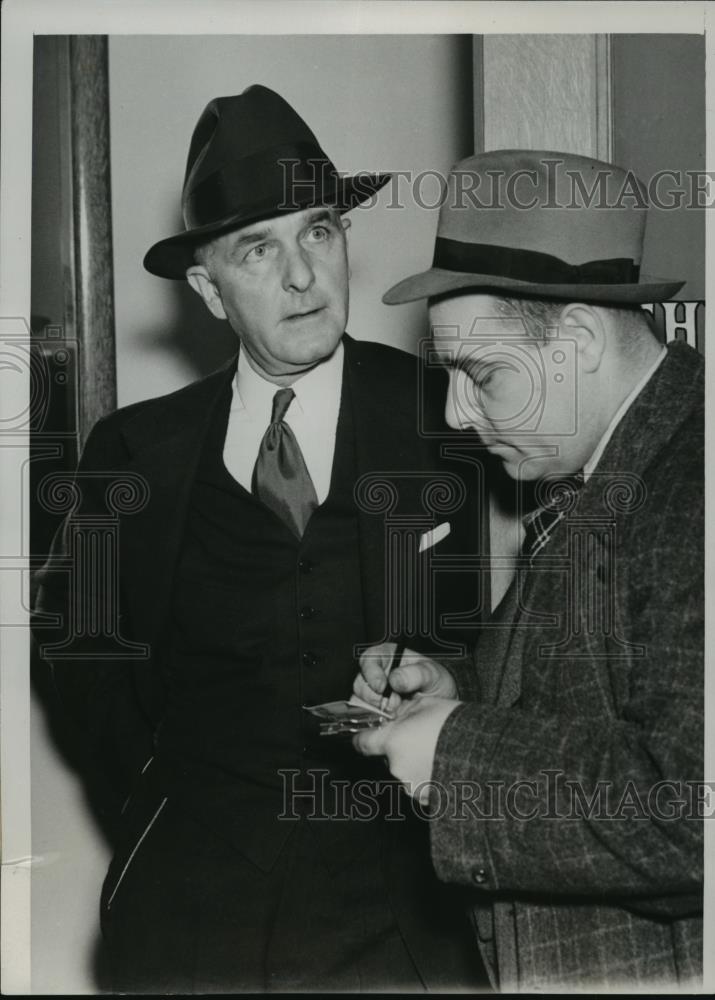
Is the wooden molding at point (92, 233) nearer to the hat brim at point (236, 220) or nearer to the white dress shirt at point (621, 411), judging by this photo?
the hat brim at point (236, 220)

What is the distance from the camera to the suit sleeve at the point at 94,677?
168 cm

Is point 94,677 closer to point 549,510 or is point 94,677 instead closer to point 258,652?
point 258,652

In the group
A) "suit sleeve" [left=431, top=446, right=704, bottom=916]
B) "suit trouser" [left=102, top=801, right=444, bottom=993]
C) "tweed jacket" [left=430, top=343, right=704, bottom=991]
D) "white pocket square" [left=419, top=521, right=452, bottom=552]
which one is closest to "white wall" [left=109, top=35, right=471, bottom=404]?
"white pocket square" [left=419, top=521, right=452, bottom=552]

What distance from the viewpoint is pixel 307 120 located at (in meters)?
1.63

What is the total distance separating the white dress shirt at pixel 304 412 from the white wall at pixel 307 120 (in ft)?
0.20

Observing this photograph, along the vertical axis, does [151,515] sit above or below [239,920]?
above

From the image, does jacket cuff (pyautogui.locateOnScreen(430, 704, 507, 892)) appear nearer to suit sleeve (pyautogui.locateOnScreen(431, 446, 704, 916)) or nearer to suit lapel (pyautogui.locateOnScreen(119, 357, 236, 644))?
suit sleeve (pyautogui.locateOnScreen(431, 446, 704, 916))

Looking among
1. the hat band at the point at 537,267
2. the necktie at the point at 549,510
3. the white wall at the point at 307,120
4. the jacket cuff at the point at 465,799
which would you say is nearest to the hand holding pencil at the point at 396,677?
the jacket cuff at the point at 465,799

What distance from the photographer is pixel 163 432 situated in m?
1.67

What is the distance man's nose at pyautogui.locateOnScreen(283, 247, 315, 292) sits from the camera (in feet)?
5.27

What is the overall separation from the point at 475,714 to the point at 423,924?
0.39 metres

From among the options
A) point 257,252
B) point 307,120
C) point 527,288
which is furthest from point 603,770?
point 307,120

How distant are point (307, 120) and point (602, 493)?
0.72 meters

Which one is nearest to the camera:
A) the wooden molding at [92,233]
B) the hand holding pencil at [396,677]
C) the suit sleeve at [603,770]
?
the suit sleeve at [603,770]
